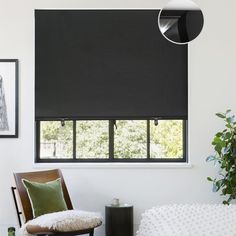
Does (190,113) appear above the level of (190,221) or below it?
above

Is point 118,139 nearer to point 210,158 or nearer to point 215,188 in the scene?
point 210,158

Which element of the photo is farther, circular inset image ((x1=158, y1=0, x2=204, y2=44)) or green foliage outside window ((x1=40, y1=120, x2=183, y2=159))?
green foliage outside window ((x1=40, y1=120, x2=183, y2=159))

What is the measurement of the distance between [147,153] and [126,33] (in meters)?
1.44

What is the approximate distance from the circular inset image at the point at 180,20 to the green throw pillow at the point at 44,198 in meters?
2.14

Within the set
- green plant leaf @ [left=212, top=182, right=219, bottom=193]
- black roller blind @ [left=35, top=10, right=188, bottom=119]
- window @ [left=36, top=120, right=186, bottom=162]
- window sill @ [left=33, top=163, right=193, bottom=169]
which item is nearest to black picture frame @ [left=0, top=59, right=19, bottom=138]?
black roller blind @ [left=35, top=10, right=188, bottom=119]

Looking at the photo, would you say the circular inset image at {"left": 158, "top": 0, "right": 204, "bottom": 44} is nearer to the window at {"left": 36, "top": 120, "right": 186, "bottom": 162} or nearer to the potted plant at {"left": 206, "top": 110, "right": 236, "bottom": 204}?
the potted plant at {"left": 206, "top": 110, "right": 236, "bottom": 204}

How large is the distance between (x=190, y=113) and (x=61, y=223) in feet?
6.90

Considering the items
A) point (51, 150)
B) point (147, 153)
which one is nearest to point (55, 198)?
point (51, 150)

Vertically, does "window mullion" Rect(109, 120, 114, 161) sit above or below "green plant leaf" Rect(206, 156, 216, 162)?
above

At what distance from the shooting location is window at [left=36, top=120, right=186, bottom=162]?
5645 millimetres

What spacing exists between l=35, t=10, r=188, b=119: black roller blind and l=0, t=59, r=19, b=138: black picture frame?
250 millimetres

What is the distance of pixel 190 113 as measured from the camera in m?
5.48

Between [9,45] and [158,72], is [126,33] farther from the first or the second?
[9,45]

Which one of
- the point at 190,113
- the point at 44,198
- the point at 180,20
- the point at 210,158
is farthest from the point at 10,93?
the point at 180,20
